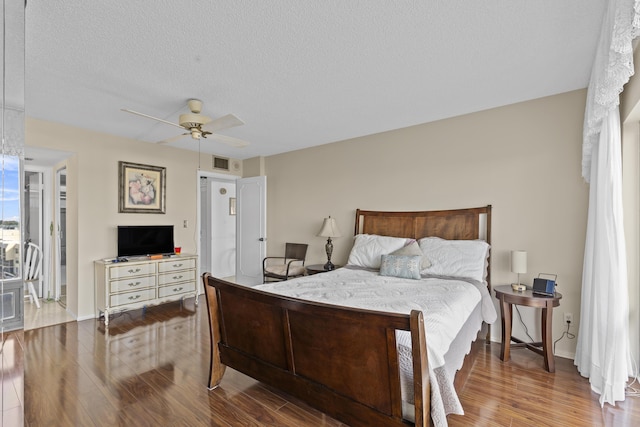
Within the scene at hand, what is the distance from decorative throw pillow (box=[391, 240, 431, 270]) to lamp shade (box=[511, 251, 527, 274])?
0.79m

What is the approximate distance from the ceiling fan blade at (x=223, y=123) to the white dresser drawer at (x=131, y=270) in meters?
2.36

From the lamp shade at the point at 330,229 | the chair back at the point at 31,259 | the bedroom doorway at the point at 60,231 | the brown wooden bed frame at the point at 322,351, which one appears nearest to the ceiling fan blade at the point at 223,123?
the brown wooden bed frame at the point at 322,351

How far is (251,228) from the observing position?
18.6 feet

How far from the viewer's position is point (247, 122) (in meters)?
3.87

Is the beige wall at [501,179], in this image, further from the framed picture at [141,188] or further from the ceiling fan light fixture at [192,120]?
the framed picture at [141,188]

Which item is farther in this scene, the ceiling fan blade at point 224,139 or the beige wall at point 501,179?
the ceiling fan blade at point 224,139

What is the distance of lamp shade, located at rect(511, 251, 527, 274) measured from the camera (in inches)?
116

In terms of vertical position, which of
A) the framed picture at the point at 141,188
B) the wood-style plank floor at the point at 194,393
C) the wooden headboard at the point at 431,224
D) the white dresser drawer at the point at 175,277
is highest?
the framed picture at the point at 141,188

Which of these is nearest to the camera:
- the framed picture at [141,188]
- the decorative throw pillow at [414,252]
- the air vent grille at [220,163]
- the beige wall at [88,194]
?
the decorative throw pillow at [414,252]

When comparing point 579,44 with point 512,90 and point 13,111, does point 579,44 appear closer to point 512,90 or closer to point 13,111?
point 512,90

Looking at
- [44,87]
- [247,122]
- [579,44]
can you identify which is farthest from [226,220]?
[579,44]

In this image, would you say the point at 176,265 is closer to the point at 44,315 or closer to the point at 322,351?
the point at 44,315

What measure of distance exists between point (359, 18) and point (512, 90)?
1897 mm

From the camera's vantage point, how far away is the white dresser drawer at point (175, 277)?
14.7 ft
